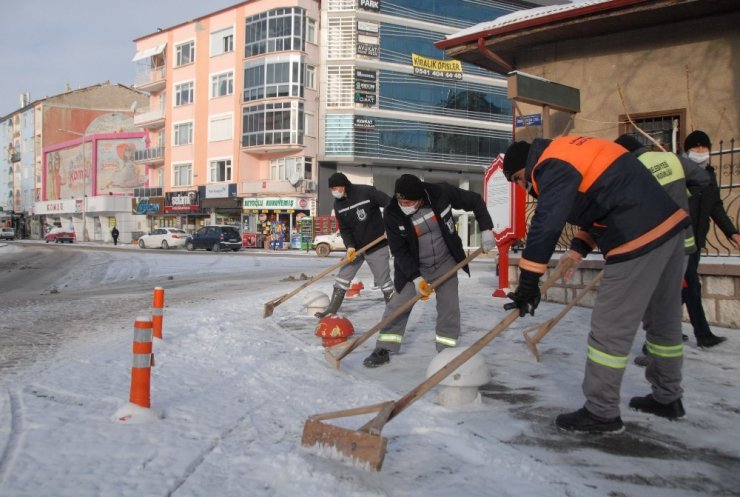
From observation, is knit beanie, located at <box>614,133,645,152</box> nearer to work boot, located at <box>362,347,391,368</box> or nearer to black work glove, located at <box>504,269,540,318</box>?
black work glove, located at <box>504,269,540,318</box>

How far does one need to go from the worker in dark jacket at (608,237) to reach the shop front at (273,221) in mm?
34867

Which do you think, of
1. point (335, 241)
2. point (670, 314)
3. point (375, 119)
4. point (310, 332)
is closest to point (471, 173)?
point (375, 119)

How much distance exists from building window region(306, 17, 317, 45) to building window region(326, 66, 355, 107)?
2.24 meters

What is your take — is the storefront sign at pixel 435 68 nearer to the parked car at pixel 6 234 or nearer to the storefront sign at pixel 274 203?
the storefront sign at pixel 274 203

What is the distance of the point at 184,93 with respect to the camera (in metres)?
46.4

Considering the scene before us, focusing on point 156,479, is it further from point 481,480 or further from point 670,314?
point 670,314

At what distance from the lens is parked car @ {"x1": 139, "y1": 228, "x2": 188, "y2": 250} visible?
36562mm

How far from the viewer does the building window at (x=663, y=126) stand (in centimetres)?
981

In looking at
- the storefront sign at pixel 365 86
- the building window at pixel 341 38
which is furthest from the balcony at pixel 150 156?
the storefront sign at pixel 365 86

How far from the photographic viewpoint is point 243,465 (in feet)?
9.70

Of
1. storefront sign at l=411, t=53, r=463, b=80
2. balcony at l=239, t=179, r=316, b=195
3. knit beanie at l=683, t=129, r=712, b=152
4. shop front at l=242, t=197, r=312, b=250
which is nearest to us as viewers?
knit beanie at l=683, t=129, r=712, b=152

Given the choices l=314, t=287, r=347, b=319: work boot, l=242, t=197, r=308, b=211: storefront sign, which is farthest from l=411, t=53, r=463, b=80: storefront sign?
l=314, t=287, r=347, b=319: work boot

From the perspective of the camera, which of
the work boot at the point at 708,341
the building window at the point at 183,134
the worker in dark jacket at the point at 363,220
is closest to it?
the work boot at the point at 708,341

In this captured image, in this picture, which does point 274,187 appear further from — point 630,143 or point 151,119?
point 630,143
